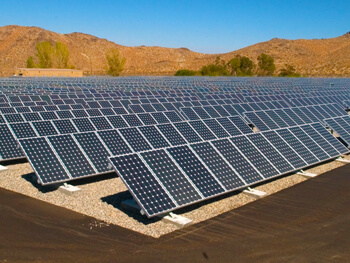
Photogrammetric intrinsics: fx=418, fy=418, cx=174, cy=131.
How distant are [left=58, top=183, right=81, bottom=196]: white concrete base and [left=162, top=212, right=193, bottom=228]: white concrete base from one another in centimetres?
334

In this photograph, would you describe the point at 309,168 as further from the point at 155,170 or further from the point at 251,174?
the point at 155,170

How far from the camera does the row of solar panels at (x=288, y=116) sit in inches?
836

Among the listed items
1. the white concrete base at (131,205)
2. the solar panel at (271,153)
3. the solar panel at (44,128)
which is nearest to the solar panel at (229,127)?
the solar panel at (271,153)

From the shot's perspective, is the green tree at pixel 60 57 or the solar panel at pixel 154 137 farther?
the green tree at pixel 60 57

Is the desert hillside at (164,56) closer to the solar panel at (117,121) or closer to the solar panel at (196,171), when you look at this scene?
the solar panel at (117,121)

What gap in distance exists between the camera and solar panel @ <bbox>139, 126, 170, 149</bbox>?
49.5 feet

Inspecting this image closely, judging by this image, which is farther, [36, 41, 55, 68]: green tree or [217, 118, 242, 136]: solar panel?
[36, 41, 55, 68]: green tree

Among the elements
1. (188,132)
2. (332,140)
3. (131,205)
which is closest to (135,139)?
(188,132)

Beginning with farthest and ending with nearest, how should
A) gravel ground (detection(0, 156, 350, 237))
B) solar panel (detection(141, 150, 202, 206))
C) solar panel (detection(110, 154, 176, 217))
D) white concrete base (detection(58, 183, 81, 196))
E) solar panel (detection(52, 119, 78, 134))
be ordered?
solar panel (detection(52, 119, 78, 134))
white concrete base (detection(58, 183, 81, 196))
solar panel (detection(141, 150, 202, 206))
gravel ground (detection(0, 156, 350, 237))
solar panel (detection(110, 154, 176, 217))

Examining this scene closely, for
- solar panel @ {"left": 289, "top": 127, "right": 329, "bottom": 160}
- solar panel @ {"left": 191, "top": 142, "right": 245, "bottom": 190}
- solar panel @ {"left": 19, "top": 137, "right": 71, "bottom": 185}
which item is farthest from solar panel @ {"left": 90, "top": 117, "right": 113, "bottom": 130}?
solar panel @ {"left": 289, "top": 127, "right": 329, "bottom": 160}

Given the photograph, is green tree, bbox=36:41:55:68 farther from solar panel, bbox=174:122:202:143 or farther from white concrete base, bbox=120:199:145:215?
white concrete base, bbox=120:199:145:215

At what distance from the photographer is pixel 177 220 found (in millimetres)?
10203

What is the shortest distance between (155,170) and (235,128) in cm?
854

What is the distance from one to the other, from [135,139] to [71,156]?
2534mm
